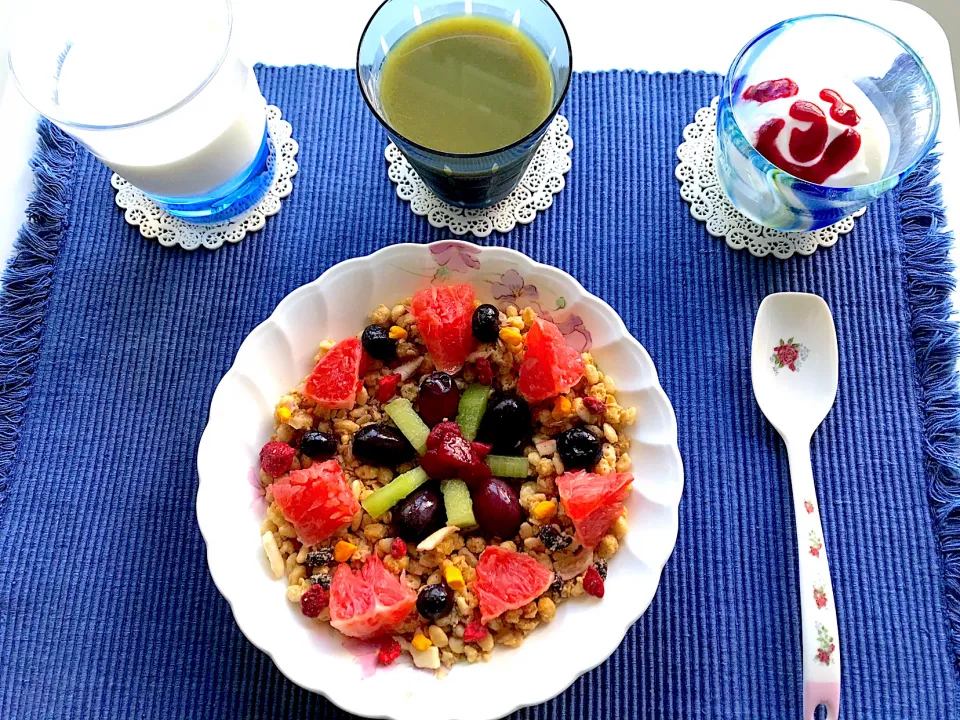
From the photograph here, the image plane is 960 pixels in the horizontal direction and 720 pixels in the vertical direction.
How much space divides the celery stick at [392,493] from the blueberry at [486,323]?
0.21 m

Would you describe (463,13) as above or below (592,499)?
above

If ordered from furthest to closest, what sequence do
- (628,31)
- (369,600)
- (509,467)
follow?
(628,31) < (509,467) < (369,600)

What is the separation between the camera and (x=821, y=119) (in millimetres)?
1097

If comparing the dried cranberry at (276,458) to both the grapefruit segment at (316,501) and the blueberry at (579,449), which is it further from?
the blueberry at (579,449)

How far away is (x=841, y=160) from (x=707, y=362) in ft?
1.13

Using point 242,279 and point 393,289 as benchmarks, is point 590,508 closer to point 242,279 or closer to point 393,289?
point 393,289

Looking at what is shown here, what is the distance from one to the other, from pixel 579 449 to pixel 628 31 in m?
0.78

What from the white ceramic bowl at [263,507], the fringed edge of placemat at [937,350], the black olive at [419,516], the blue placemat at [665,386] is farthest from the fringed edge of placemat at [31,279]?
the fringed edge of placemat at [937,350]

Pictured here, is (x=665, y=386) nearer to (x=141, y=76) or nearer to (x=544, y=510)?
(x=544, y=510)

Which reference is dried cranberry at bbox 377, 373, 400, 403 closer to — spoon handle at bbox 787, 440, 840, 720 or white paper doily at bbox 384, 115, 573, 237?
Result: white paper doily at bbox 384, 115, 573, 237

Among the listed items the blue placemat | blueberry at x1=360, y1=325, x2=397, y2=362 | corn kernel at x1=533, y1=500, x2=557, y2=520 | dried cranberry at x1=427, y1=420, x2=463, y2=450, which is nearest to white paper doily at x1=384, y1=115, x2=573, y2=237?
the blue placemat

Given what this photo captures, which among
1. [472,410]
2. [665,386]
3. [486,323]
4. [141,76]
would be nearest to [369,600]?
[472,410]

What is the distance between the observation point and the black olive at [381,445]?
106 centimetres

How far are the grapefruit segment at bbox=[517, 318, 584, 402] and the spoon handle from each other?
372mm
